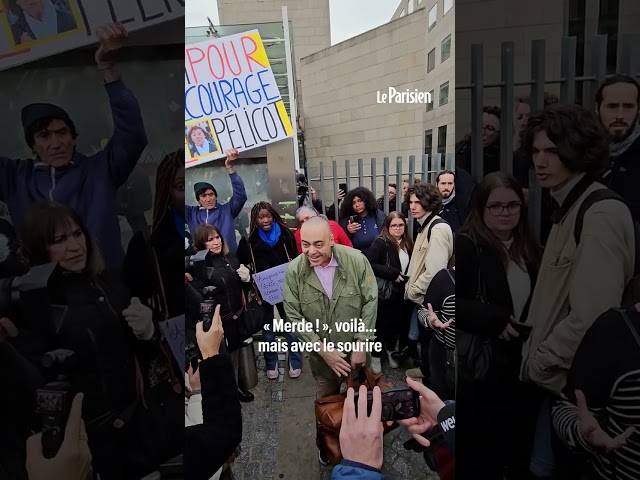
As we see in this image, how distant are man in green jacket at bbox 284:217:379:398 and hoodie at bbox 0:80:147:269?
66 cm

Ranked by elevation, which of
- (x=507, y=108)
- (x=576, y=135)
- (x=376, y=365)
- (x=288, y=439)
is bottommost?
(x=288, y=439)

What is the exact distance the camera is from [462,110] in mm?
1180

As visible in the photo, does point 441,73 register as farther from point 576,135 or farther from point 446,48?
point 576,135

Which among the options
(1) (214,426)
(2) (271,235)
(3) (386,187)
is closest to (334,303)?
(2) (271,235)

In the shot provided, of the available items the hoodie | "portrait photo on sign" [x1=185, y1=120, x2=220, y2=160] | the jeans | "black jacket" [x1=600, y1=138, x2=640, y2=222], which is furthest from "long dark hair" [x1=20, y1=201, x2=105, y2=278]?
"black jacket" [x1=600, y1=138, x2=640, y2=222]

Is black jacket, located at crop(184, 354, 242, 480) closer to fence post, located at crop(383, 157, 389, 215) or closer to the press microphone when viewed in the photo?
the press microphone

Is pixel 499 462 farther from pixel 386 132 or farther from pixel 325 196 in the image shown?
Result: pixel 386 132

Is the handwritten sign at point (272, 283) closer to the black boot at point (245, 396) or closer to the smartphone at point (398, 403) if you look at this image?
the black boot at point (245, 396)

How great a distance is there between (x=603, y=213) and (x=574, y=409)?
2.22 feet

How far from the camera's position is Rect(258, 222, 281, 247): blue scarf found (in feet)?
4.42

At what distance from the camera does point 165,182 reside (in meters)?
1.15

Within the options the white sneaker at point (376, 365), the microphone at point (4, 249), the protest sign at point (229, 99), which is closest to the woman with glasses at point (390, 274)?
the white sneaker at point (376, 365)

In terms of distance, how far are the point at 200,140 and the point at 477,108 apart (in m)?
0.96

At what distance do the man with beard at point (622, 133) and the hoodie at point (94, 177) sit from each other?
149 cm
